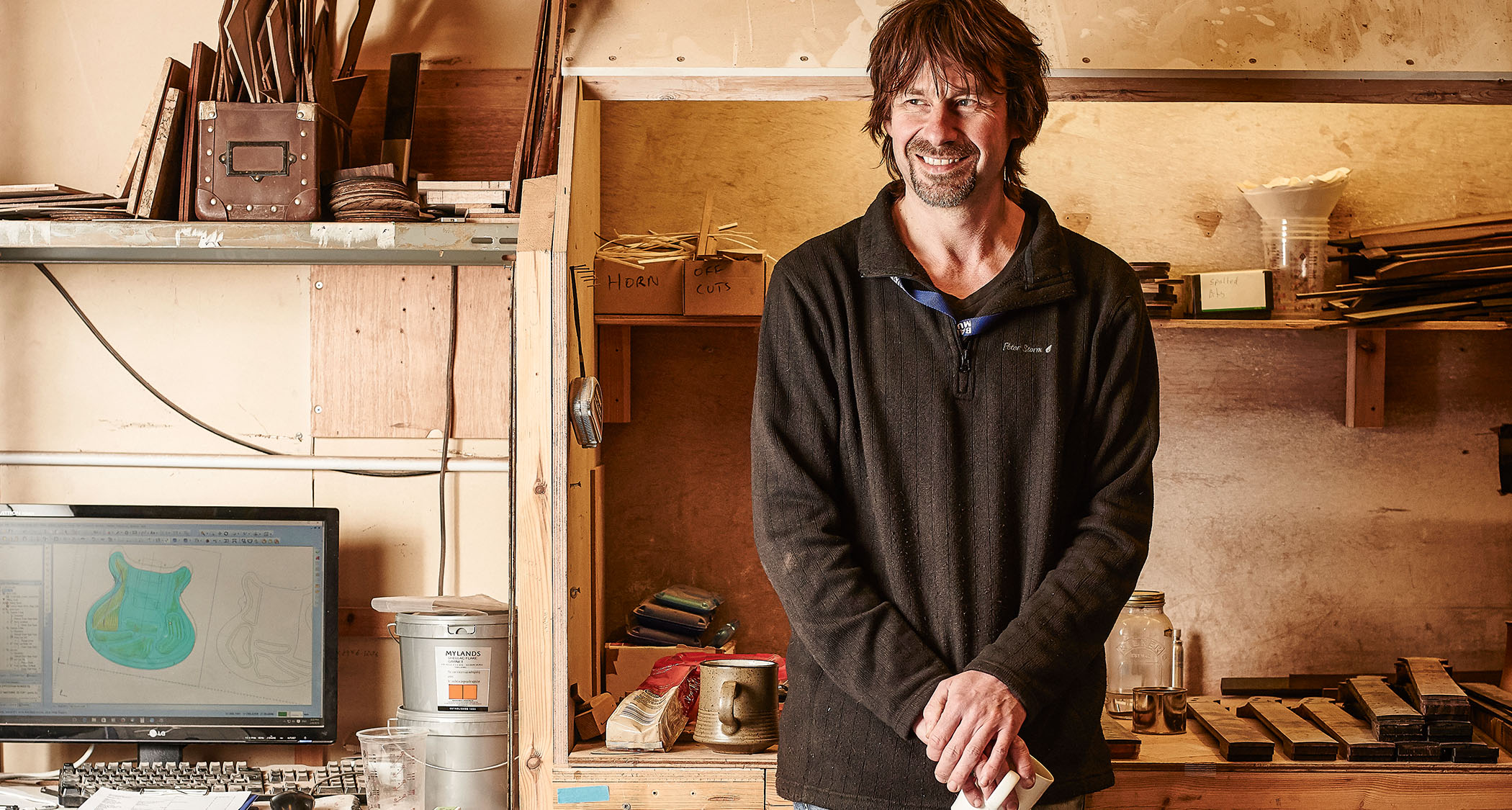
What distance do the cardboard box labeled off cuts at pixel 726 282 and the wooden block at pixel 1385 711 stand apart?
1.33 metres

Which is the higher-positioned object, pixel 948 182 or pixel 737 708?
pixel 948 182

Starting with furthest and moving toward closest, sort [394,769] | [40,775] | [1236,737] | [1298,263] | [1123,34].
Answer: [1298,263] → [40,775] → [1236,737] → [1123,34] → [394,769]

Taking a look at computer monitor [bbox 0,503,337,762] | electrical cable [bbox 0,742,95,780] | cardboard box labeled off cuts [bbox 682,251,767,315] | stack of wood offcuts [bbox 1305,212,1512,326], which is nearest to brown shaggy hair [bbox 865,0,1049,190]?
cardboard box labeled off cuts [bbox 682,251,767,315]

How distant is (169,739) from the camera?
6.93 feet

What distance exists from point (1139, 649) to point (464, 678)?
1.35 metres

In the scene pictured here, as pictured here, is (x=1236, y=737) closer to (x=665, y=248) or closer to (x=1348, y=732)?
(x=1348, y=732)

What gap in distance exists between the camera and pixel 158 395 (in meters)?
2.31

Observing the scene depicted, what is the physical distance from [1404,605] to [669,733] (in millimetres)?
1741

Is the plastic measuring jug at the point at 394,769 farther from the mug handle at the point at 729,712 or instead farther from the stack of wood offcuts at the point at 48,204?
the stack of wood offcuts at the point at 48,204

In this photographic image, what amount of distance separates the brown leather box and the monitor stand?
3.20ft

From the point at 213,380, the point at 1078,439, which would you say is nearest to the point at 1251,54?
the point at 1078,439

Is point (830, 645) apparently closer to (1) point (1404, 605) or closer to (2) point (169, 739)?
(2) point (169, 739)

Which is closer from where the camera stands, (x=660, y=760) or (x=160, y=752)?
(x=660, y=760)

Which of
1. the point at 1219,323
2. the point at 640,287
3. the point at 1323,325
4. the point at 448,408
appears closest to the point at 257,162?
the point at 448,408
